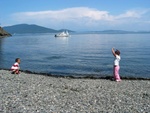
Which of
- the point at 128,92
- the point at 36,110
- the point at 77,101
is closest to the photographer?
the point at 36,110

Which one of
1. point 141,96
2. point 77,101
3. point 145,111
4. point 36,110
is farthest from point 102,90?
point 36,110

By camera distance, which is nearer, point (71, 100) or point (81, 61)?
point (71, 100)

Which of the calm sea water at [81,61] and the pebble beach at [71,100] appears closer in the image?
the pebble beach at [71,100]

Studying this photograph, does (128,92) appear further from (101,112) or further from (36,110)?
(36,110)

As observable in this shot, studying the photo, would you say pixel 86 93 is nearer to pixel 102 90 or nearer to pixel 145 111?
pixel 102 90

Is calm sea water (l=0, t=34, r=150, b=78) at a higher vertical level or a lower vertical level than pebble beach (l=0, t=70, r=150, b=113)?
lower

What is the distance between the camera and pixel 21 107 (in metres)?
12.0

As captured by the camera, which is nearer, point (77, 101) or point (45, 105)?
point (45, 105)

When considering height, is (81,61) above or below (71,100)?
below

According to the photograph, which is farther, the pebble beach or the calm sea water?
the calm sea water

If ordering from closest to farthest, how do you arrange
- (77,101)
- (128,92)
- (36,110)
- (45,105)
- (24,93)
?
(36,110) < (45,105) < (77,101) < (24,93) < (128,92)

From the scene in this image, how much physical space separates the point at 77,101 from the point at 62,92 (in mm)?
2425

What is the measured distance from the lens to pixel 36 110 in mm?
11703

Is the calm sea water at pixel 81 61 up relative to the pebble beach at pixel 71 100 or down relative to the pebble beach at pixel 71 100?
down
